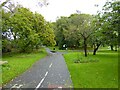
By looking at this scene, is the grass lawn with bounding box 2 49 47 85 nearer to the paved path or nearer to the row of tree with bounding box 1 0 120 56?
the paved path

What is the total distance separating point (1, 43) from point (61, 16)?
48189mm

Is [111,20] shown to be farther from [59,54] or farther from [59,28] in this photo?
[59,28]

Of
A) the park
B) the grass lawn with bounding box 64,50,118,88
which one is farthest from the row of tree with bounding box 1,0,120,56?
the grass lawn with bounding box 64,50,118,88

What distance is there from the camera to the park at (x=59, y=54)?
1256cm

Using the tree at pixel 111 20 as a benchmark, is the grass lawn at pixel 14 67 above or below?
below

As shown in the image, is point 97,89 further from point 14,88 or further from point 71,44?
point 71,44

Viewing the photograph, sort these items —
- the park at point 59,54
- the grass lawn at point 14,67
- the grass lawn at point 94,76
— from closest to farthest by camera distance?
the grass lawn at point 94,76, the park at point 59,54, the grass lawn at point 14,67

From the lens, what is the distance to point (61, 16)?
261ft

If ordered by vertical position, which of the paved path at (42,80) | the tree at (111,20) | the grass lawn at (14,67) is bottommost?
the paved path at (42,80)

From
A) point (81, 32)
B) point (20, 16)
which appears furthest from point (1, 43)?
point (81, 32)

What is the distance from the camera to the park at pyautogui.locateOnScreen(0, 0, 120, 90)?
12562mm

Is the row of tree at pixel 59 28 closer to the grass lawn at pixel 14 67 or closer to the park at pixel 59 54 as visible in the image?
the park at pixel 59 54

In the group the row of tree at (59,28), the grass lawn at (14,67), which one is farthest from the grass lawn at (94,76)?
the grass lawn at (14,67)

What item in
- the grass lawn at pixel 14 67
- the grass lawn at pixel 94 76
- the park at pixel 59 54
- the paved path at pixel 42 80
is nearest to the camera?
the paved path at pixel 42 80
